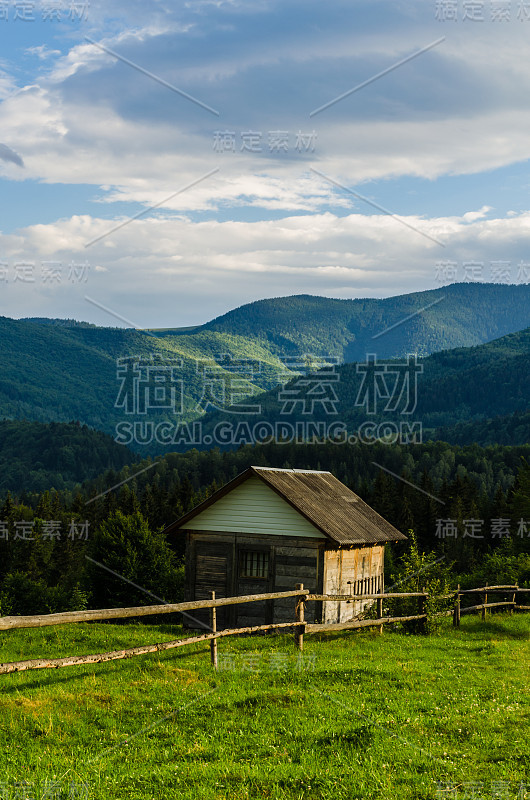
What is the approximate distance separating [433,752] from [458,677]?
5107mm

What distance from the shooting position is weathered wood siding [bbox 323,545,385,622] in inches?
1132

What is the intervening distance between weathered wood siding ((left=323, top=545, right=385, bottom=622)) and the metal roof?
80 cm

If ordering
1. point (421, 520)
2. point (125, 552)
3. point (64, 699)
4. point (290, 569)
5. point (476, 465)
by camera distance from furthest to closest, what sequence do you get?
1. point (476, 465)
2. point (421, 520)
3. point (125, 552)
4. point (290, 569)
5. point (64, 699)

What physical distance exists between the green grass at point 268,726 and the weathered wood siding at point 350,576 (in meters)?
12.7

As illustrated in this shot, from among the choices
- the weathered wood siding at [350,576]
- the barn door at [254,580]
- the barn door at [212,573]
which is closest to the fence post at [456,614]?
the weathered wood siding at [350,576]

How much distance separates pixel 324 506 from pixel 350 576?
306 cm

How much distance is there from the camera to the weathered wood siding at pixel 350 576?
28750 millimetres

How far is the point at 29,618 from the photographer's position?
10.6m

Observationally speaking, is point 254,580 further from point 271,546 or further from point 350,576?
point 350,576

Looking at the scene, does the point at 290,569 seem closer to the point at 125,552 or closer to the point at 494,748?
the point at 494,748

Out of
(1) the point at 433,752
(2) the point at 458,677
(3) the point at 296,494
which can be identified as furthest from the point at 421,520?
(1) the point at 433,752

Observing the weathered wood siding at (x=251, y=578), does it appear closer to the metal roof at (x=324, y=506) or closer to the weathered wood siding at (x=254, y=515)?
the weathered wood siding at (x=254, y=515)

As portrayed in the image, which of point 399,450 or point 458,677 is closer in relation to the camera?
point 458,677

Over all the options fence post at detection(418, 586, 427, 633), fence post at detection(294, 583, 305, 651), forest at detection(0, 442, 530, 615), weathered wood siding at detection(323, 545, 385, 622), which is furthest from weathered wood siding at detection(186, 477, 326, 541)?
fence post at detection(294, 583, 305, 651)
